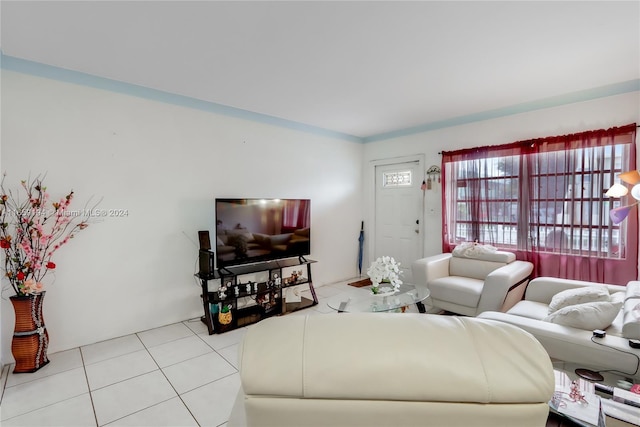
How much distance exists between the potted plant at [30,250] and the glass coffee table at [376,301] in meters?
2.35

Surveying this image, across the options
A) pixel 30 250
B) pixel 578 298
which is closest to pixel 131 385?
pixel 30 250

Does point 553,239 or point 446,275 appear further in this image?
point 446,275

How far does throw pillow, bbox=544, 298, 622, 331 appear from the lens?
6.13 ft

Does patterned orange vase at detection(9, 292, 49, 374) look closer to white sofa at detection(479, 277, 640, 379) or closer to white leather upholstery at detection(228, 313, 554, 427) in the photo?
white leather upholstery at detection(228, 313, 554, 427)

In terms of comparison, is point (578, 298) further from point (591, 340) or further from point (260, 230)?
point (260, 230)

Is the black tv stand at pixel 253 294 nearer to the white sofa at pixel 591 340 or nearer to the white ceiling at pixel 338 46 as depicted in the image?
the white ceiling at pixel 338 46

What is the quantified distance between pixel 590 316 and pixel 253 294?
113 inches

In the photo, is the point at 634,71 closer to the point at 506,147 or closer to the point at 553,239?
the point at 506,147

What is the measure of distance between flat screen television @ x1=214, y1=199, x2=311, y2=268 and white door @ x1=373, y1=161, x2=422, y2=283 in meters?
1.63

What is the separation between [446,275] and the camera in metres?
3.81

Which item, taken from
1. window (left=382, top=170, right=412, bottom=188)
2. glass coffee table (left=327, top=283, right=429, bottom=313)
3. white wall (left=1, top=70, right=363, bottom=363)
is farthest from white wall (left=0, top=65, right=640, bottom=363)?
glass coffee table (left=327, top=283, right=429, bottom=313)

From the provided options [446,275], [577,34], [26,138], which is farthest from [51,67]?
[446,275]

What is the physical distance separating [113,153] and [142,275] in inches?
48.4

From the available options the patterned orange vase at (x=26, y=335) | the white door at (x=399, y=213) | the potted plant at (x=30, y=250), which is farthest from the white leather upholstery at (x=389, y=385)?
the white door at (x=399, y=213)
